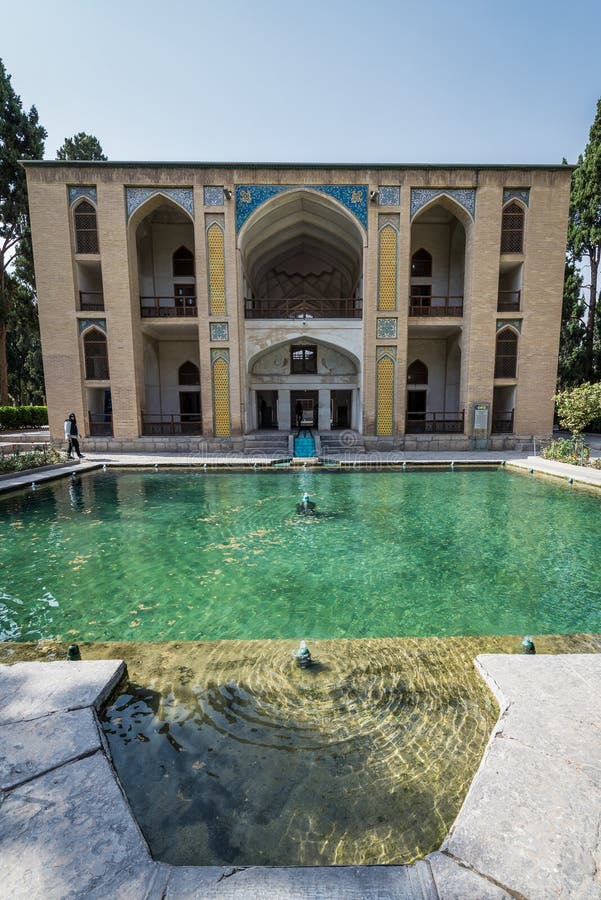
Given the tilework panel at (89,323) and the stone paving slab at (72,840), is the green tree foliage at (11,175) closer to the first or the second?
the tilework panel at (89,323)

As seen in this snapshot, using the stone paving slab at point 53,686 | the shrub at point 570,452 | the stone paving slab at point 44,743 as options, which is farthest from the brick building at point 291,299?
the stone paving slab at point 44,743

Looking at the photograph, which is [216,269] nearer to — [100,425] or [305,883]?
[100,425]

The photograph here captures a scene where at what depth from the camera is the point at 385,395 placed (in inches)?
579

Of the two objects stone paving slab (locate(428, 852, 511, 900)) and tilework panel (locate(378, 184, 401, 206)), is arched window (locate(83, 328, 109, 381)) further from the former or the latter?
stone paving slab (locate(428, 852, 511, 900))

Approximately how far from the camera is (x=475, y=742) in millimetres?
2086

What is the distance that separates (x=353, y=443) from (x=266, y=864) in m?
13.2

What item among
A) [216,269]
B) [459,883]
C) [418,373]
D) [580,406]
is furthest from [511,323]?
[459,883]

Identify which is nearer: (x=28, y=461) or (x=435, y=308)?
(x=28, y=461)

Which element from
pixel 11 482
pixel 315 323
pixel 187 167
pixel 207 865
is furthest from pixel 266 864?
pixel 187 167

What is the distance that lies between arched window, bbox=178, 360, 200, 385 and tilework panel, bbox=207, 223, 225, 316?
3.77 meters

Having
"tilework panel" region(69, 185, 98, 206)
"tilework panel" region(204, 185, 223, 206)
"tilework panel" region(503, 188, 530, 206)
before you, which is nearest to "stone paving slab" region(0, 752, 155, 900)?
"tilework panel" region(204, 185, 223, 206)

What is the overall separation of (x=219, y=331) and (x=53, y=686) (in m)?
13.2

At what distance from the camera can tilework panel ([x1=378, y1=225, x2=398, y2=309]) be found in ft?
45.8

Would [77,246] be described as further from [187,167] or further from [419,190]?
[419,190]
